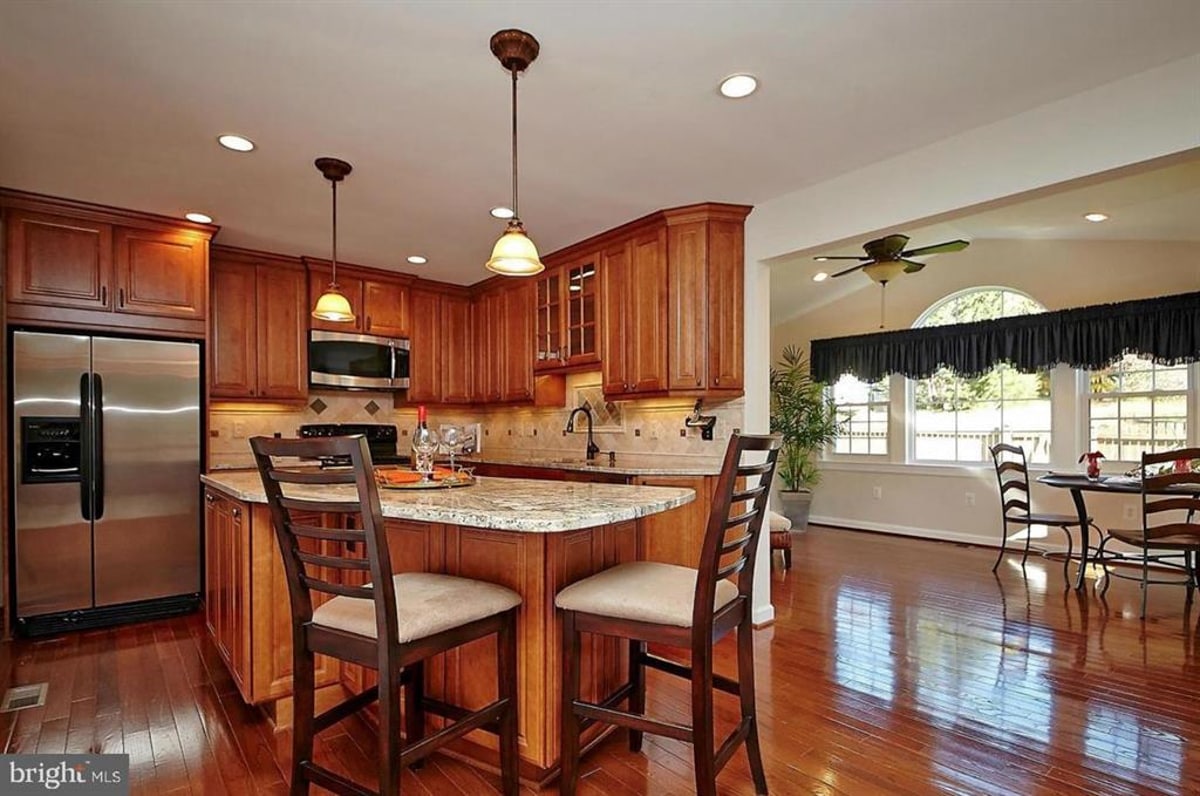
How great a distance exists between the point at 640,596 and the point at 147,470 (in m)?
3.45

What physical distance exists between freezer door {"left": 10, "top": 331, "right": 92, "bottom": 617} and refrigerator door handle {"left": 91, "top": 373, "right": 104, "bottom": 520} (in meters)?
0.07

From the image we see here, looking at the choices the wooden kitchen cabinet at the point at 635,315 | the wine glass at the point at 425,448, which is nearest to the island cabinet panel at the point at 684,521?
the wooden kitchen cabinet at the point at 635,315

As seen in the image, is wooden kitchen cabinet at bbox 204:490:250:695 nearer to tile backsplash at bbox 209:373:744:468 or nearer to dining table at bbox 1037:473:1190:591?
tile backsplash at bbox 209:373:744:468

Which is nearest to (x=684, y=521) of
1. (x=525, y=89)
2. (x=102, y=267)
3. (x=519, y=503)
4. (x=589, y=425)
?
(x=589, y=425)

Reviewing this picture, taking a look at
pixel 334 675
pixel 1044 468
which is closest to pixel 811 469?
pixel 1044 468

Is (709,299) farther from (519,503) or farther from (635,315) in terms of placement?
A: (519,503)

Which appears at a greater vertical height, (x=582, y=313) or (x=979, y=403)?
(x=582, y=313)

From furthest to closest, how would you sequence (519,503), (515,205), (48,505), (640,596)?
1. (48,505)
2. (515,205)
3. (519,503)
4. (640,596)

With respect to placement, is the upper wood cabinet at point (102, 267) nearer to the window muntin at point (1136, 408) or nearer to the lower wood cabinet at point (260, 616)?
the lower wood cabinet at point (260, 616)

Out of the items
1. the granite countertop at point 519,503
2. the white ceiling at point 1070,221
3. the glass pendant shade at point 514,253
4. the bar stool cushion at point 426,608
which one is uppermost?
the white ceiling at point 1070,221

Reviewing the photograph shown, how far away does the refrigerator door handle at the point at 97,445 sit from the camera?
3.47m

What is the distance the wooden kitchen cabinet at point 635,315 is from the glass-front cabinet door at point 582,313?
0.12 metres

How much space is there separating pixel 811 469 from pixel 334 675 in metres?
5.89

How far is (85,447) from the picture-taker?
346 cm
